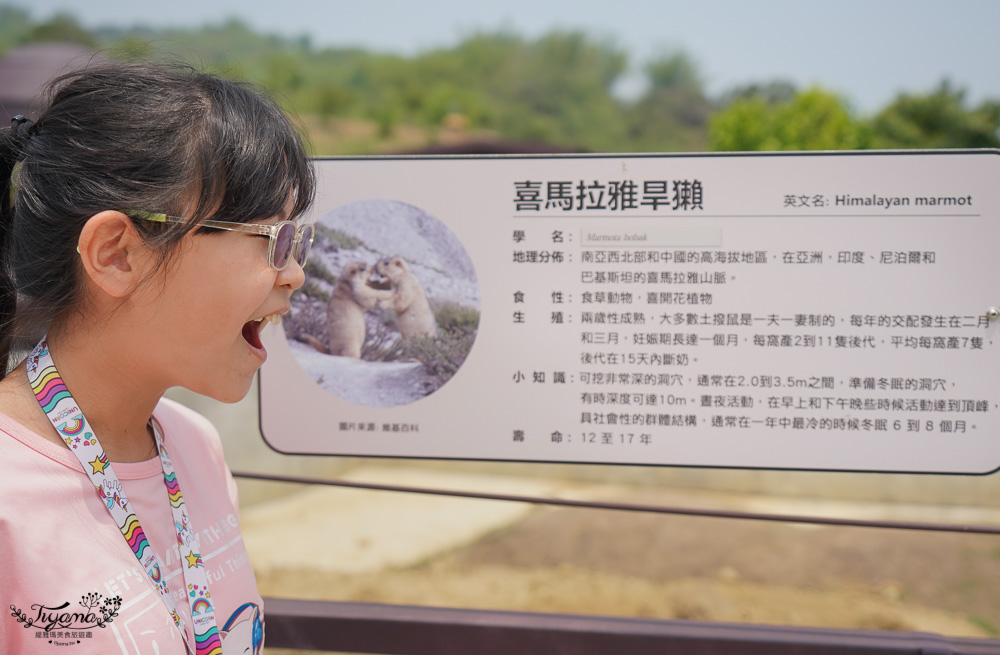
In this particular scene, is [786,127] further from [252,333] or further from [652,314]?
[252,333]

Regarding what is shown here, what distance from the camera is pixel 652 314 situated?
5.38ft

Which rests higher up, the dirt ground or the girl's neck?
the girl's neck

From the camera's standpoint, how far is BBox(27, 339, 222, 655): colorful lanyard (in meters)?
0.97

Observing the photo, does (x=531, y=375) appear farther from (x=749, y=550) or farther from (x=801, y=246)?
(x=749, y=550)

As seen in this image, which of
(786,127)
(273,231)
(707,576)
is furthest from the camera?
(786,127)

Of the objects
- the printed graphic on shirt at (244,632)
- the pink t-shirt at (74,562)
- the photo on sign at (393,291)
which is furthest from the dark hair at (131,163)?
the photo on sign at (393,291)

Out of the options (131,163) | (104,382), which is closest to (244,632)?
(104,382)

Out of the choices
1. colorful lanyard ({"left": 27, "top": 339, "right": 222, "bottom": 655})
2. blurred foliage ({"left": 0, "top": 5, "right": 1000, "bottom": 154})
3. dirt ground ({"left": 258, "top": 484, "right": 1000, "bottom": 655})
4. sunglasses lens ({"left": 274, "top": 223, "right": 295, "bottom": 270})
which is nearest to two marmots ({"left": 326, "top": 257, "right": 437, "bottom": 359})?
sunglasses lens ({"left": 274, "top": 223, "right": 295, "bottom": 270})

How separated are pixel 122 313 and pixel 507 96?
4527 centimetres

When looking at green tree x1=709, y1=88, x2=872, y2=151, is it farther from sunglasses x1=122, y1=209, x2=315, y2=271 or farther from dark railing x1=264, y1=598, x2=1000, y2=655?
sunglasses x1=122, y1=209, x2=315, y2=271

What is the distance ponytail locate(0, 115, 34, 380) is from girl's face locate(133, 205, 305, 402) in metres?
0.24

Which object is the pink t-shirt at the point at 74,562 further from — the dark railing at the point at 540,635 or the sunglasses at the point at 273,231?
the dark railing at the point at 540,635

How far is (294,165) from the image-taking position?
1053mm

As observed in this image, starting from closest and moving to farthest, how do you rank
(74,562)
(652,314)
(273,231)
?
(74,562) < (273,231) < (652,314)
